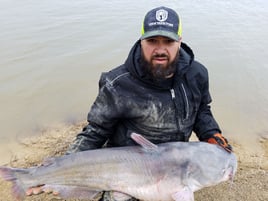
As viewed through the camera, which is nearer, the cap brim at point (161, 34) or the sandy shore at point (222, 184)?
the cap brim at point (161, 34)

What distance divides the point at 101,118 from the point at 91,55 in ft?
14.2

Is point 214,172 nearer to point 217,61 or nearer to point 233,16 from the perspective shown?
point 217,61

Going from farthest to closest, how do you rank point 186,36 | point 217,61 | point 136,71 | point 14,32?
point 186,36, point 14,32, point 217,61, point 136,71

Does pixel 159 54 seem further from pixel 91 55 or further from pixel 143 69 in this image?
pixel 91 55

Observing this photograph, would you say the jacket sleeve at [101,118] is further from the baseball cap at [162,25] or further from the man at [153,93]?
the baseball cap at [162,25]

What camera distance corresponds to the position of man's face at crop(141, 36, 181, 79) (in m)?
2.85

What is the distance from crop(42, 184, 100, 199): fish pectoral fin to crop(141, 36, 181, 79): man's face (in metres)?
1.13

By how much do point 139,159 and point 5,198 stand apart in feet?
5.67

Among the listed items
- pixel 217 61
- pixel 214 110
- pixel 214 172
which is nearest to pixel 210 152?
pixel 214 172

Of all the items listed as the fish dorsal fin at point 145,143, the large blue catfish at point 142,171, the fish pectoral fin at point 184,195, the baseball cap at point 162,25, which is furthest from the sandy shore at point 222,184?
the baseball cap at point 162,25

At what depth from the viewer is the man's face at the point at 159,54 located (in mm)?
Result: 2846

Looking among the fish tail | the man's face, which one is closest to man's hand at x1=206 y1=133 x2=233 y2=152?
the man's face

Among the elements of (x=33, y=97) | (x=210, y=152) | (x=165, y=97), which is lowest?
(x=33, y=97)

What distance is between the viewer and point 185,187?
2668 millimetres
